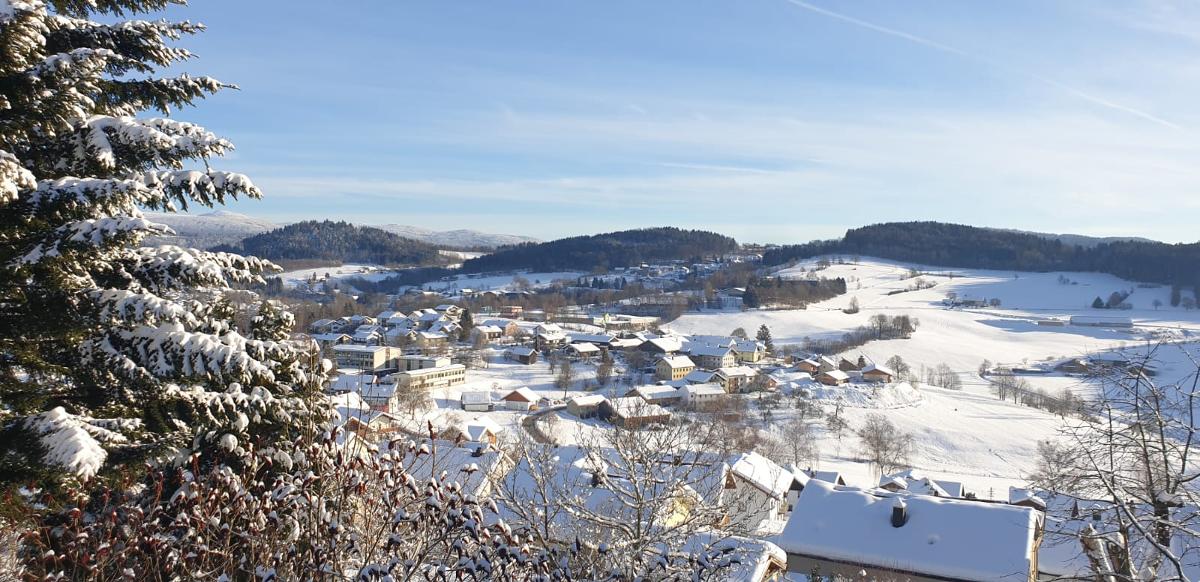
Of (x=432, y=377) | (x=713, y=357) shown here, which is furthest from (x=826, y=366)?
(x=432, y=377)

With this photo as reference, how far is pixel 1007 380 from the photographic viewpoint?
42.9 meters

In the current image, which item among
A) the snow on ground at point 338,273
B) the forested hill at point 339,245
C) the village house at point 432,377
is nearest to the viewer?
the village house at point 432,377

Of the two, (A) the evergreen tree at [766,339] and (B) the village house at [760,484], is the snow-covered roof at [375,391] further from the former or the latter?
(A) the evergreen tree at [766,339]

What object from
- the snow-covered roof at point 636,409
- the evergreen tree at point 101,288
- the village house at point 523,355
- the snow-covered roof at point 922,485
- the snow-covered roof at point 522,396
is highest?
the evergreen tree at point 101,288

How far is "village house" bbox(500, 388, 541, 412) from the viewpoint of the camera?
3600cm

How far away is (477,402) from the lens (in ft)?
117

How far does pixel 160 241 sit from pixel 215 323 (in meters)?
0.66

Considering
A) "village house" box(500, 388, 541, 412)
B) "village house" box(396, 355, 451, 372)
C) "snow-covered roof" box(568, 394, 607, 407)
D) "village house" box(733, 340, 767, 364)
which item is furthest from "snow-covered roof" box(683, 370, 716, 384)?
"village house" box(396, 355, 451, 372)

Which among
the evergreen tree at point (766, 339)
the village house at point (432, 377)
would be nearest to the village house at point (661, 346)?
the evergreen tree at point (766, 339)

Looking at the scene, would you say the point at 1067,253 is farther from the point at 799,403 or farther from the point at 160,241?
the point at 160,241

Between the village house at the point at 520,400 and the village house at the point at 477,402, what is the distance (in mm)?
867

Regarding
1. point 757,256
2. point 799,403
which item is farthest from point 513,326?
point 757,256

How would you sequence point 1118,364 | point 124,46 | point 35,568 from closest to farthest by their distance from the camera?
point 35,568
point 124,46
point 1118,364

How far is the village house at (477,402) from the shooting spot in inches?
1392
